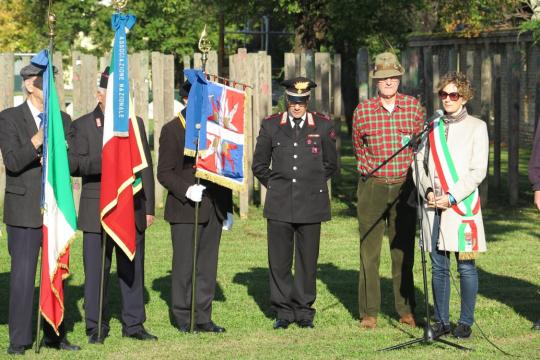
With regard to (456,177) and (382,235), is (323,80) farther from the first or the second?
(456,177)

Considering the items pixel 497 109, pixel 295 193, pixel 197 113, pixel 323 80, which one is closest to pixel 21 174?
pixel 197 113

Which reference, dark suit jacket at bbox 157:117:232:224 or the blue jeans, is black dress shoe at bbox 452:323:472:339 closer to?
the blue jeans

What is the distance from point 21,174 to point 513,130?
10.7 metres

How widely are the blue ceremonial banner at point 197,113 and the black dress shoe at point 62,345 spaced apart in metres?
1.79

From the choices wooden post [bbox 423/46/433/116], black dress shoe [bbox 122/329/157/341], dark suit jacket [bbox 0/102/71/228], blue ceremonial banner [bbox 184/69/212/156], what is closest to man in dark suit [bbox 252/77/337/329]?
blue ceremonial banner [bbox 184/69/212/156]

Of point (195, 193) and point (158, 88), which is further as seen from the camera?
point (158, 88)

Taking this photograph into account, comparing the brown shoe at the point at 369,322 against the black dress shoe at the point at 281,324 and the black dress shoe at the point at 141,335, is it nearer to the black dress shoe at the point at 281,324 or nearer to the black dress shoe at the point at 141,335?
the black dress shoe at the point at 281,324

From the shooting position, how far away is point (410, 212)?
10.5 metres

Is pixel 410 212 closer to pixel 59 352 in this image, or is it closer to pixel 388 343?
pixel 388 343

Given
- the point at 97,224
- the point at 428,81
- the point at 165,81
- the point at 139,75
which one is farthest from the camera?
the point at 428,81

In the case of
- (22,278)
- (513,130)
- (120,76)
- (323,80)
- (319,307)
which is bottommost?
(319,307)

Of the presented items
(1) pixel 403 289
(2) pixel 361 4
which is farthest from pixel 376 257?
(2) pixel 361 4

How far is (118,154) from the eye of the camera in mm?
9609

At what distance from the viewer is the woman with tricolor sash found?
977 centimetres
